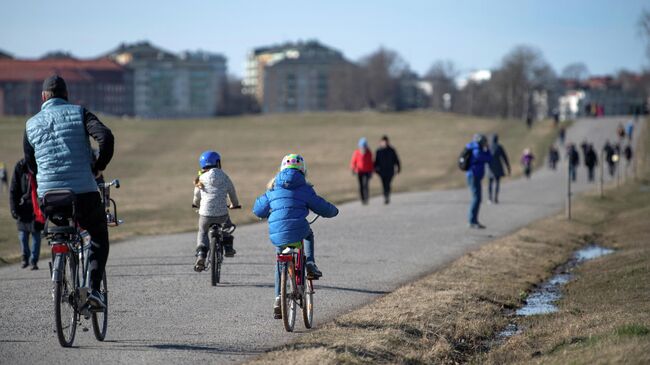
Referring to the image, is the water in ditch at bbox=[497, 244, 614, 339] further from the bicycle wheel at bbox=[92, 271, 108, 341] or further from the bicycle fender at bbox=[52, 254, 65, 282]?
the bicycle fender at bbox=[52, 254, 65, 282]

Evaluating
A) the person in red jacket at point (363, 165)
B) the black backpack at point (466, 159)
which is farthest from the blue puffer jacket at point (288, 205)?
the person in red jacket at point (363, 165)

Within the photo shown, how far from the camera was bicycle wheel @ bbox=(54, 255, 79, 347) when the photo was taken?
30.0ft

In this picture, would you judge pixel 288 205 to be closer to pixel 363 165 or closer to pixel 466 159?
pixel 466 159

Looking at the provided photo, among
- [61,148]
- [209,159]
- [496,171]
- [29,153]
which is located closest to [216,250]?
[209,159]

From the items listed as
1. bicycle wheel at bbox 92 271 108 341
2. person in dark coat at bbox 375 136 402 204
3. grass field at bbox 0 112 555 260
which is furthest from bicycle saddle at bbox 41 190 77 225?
person in dark coat at bbox 375 136 402 204

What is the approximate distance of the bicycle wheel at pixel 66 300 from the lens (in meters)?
9.15

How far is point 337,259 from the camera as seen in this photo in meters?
17.5

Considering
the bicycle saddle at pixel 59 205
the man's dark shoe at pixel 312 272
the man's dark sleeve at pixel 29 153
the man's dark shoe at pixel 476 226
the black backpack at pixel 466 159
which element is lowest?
the man's dark shoe at pixel 476 226

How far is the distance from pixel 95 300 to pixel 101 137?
1.33 metres

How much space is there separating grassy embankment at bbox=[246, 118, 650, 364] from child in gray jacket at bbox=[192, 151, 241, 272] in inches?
87.0

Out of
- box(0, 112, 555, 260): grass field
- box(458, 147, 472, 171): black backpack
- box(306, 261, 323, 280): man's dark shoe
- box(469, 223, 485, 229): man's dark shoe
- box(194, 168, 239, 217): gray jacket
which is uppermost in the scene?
box(194, 168, 239, 217): gray jacket

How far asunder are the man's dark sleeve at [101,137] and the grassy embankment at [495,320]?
193 centimetres

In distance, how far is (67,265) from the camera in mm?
9453

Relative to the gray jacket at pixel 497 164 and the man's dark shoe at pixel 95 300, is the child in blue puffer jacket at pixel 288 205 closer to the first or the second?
the man's dark shoe at pixel 95 300
